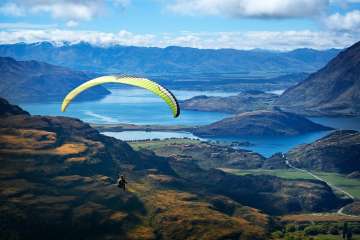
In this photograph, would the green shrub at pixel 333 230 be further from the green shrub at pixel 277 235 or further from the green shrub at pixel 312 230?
the green shrub at pixel 277 235

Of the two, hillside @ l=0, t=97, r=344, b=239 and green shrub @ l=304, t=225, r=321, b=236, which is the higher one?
hillside @ l=0, t=97, r=344, b=239

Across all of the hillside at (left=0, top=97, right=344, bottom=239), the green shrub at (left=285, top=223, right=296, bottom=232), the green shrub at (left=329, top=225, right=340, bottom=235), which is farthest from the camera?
the green shrub at (left=329, top=225, right=340, bottom=235)

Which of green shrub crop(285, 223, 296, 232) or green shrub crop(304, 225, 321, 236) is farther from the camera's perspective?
green shrub crop(285, 223, 296, 232)

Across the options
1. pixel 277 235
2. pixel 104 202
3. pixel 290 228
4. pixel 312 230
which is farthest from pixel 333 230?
pixel 104 202

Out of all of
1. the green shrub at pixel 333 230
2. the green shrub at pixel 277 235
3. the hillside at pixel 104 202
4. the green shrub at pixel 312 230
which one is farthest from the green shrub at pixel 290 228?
the green shrub at pixel 333 230

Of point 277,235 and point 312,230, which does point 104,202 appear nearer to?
point 277,235

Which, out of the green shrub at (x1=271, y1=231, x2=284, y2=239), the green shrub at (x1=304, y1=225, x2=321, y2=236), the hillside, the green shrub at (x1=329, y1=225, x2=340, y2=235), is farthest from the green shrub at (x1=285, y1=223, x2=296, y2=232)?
the green shrub at (x1=329, y1=225, x2=340, y2=235)

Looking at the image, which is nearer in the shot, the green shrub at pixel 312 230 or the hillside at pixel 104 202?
the hillside at pixel 104 202

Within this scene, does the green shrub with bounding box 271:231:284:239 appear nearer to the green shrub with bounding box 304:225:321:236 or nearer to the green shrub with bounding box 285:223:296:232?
the green shrub with bounding box 285:223:296:232

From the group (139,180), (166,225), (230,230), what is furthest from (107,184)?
(230,230)

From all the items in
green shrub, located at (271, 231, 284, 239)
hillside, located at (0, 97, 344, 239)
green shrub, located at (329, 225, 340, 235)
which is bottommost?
green shrub, located at (329, 225, 340, 235)
